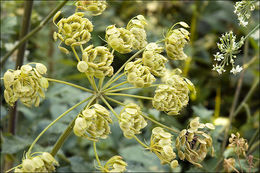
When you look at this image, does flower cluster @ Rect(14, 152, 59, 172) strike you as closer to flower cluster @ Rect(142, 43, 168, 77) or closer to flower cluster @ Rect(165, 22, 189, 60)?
flower cluster @ Rect(142, 43, 168, 77)

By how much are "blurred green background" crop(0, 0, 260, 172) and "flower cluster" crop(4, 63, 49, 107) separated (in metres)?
0.28

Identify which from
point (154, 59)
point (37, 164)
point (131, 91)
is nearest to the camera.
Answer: point (37, 164)

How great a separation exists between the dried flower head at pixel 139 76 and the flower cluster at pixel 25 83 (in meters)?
0.25

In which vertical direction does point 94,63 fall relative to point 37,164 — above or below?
above

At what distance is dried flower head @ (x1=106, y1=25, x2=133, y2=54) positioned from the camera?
1100 millimetres

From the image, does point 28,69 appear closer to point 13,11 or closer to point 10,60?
point 10,60

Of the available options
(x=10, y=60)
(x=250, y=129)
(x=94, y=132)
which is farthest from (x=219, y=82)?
(x=94, y=132)

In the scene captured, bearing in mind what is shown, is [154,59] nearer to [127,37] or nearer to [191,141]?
[127,37]

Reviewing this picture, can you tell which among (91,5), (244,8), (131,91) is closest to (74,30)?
(91,5)

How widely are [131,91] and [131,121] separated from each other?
1158 millimetres

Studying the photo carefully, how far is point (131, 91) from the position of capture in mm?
2164

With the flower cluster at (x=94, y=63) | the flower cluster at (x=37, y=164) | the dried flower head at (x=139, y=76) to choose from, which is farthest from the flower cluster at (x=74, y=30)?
the flower cluster at (x=37, y=164)

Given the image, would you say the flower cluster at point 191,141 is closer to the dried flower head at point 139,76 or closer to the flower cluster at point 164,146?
the flower cluster at point 164,146

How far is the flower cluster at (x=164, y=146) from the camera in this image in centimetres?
102
